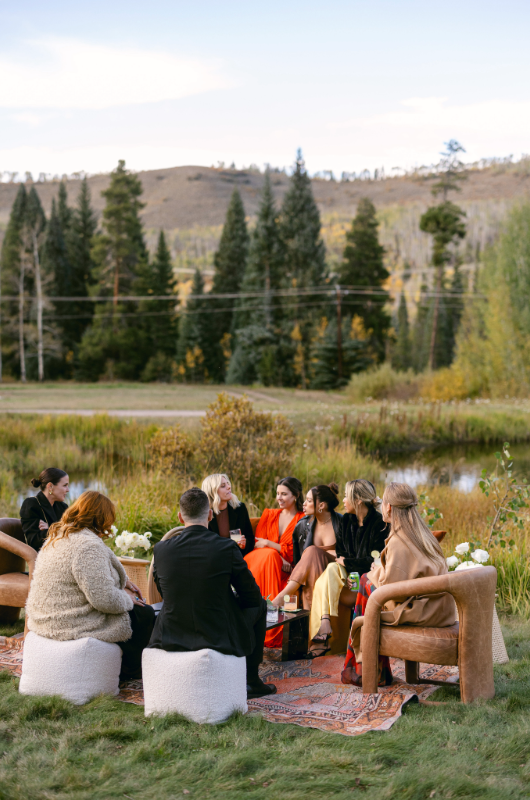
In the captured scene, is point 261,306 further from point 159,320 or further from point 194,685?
point 194,685

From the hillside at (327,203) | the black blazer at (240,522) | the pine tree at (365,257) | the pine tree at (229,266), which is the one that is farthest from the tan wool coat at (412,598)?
the hillside at (327,203)

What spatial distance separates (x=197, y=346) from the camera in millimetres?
51125

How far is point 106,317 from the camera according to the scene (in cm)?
5016

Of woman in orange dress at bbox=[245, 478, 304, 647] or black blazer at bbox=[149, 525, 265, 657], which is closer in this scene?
black blazer at bbox=[149, 525, 265, 657]

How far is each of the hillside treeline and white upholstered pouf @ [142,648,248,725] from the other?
4024 cm

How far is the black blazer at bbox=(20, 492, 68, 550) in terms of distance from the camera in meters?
5.60

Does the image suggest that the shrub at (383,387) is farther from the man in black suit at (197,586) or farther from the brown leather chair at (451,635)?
the man in black suit at (197,586)

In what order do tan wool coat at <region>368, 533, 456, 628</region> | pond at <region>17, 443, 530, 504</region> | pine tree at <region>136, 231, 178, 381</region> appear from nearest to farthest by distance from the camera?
tan wool coat at <region>368, 533, 456, 628</region>
pond at <region>17, 443, 530, 504</region>
pine tree at <region>136, 231, 178, 381</region>

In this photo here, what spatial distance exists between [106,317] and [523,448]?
3497 cm

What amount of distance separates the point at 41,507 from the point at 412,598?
2976mm

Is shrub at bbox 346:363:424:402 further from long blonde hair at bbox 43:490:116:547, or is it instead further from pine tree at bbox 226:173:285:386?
long blonde hair at bbox 43:490:116:547

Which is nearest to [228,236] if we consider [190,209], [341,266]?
[341,266]

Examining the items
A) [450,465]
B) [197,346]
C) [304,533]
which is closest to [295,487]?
[304,533]

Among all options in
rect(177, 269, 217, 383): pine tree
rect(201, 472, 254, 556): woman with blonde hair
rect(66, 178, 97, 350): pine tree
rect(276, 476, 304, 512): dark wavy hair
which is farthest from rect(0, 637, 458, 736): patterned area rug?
rect(66, 178, 97, 350): pine tree
